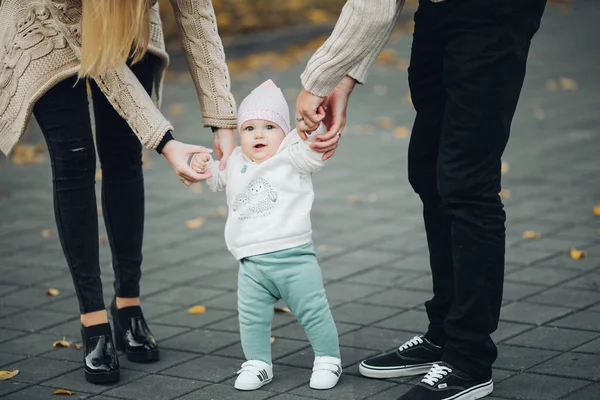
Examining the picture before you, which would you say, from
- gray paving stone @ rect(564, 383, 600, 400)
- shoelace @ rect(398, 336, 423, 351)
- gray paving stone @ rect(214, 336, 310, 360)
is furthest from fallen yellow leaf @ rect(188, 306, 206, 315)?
gray paving stone @ rect(564, 383, 600, 400)

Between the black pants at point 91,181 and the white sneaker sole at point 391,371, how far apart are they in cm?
102

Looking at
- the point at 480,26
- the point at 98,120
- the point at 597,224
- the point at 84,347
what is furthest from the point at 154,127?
the point at 597,224

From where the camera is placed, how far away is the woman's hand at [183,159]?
365 cm

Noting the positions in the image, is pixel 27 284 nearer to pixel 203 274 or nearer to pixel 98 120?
pixel 203 274

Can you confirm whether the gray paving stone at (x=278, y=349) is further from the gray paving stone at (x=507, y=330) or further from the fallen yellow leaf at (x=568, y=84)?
the fallen yellow leaf at (x=568, y=84)

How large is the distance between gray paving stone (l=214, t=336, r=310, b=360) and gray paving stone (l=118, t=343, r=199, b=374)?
130mm

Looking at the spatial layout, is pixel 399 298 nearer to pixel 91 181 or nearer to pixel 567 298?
pixel 567 298

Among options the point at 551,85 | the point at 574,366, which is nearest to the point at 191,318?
the point at 574,366

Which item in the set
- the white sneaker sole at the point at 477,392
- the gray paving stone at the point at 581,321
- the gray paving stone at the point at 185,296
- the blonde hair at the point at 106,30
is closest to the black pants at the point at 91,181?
the blonde hair at the point at 106,30

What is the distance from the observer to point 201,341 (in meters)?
4.32

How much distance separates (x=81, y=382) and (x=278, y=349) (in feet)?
2.56

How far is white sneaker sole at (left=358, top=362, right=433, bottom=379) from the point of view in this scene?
3752 mm

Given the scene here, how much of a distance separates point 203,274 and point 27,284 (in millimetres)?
890

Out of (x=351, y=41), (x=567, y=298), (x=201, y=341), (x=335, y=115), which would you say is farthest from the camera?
(x=567, y=298)
